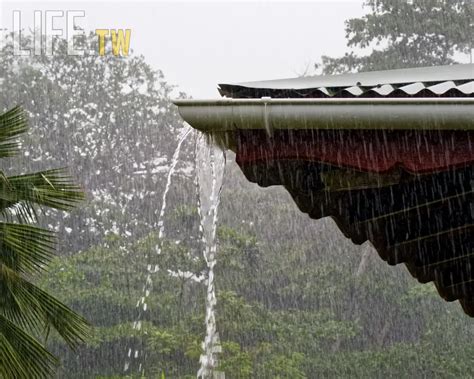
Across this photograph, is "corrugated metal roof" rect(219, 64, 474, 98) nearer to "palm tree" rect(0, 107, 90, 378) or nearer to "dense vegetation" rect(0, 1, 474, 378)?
"palm tree" rect(0, 107, 90, 378)

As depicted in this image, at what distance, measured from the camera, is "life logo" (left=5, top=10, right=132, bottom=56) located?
57.9ft

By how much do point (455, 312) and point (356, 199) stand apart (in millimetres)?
12694

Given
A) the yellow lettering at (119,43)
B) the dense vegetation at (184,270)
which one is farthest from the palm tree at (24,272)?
the yellow lettering at (119,43)

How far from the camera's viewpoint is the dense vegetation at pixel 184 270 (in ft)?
47.3

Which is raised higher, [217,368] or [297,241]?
[297,241]

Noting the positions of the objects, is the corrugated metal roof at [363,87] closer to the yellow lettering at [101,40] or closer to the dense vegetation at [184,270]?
the dense vegetation at [184,270]

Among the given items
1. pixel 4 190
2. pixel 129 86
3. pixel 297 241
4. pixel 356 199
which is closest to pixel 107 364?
pixel 297 241

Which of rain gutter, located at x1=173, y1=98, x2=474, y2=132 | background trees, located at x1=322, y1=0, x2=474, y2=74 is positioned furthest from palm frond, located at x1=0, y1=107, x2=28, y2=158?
background trees, located at x1=322, y1=0, x2=474, y2=74

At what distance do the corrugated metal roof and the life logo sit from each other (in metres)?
15.6

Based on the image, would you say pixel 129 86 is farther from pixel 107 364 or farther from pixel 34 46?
pixel 107 364

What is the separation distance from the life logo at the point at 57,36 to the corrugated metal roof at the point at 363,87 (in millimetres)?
15642

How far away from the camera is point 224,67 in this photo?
87.2 feet

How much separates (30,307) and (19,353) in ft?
0.86

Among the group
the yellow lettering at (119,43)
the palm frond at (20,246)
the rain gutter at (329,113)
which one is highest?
the yellow lettering at (119,43)
